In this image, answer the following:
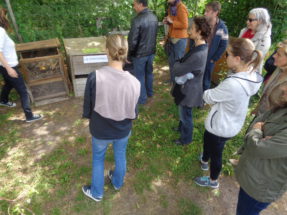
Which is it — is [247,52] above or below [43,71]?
above

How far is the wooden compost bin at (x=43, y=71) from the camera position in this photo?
4156mm

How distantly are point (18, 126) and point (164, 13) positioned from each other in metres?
4.90

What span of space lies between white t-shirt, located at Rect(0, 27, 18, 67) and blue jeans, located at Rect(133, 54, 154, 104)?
75.7 inches

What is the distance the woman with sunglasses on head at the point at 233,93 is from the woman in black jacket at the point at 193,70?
0.47 m

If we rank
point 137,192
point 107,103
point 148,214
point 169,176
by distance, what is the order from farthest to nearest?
point 169,176, point 137,192, point 148,214, point 107,103

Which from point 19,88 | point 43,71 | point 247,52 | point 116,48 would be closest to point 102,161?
point 116,48

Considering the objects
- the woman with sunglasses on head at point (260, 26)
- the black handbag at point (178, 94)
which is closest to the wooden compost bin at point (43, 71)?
the black handbag at point (178, 94)

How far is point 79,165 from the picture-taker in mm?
3314

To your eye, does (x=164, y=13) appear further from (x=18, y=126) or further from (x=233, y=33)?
(x=18, y=126)

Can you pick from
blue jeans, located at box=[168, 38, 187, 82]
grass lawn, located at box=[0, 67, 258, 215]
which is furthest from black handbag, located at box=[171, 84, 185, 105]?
blue jeans, located at box=[168, 38, 187, 82]

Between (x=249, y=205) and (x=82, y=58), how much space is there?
352 centimetres

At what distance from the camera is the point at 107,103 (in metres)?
2.03

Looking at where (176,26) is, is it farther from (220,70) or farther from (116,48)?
(116,48)

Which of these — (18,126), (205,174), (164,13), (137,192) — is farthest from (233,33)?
(18,126)
